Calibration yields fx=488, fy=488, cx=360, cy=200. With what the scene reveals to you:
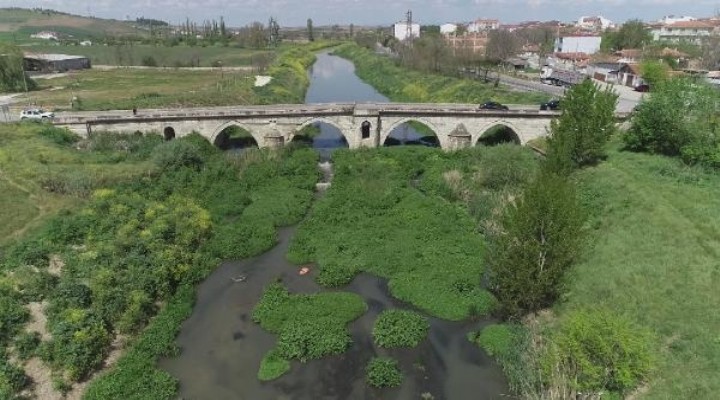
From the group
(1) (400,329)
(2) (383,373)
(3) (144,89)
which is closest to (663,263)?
(1) (400,329)

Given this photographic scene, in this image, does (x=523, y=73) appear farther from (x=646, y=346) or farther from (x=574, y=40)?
(x=646, y=346)

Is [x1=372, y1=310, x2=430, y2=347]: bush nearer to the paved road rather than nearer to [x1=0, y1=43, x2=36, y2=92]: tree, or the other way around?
the paved road

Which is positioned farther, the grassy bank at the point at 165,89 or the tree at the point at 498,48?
the tree at the point at 498,48

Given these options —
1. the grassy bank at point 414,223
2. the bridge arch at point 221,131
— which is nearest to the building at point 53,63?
the bridge arch at point 221,131

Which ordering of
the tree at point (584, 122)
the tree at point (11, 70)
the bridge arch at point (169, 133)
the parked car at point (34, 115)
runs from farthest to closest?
the tree at point (11, 70) < the parked car at point (34, 115) < the bridge arch at point (169, 133) < the tree at point (584, 122)

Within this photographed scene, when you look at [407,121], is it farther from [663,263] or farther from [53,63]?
[53,63]

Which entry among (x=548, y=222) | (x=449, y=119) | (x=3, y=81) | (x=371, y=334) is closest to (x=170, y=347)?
(x=371, y=334)

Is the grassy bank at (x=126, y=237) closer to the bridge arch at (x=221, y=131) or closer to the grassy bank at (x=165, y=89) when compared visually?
the bridge arch at (x=221, y=131)
